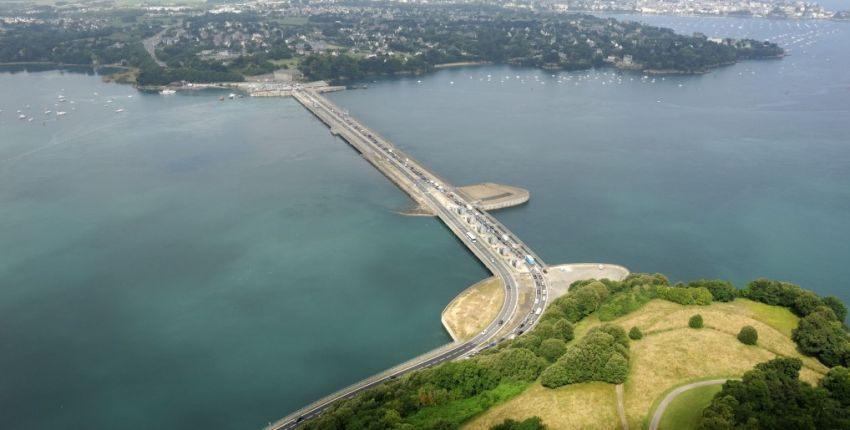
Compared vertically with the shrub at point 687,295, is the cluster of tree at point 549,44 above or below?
above

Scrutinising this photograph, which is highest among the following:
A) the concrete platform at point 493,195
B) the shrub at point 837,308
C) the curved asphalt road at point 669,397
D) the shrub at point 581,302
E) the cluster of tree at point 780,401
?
the cluster of tree at point 780,401

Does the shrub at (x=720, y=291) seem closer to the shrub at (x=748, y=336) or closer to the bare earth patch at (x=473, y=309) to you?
the shrub at (x=748, y=336)

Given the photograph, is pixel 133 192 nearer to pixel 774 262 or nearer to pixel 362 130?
pixel 362 130

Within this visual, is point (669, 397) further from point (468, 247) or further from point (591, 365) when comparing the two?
point (468, 247)

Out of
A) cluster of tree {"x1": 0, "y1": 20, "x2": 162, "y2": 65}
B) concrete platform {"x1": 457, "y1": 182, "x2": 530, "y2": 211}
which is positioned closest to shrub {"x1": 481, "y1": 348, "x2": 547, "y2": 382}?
concrete platform {"x1": 457, "y1": 182, "x2": 530, "y2": 211}

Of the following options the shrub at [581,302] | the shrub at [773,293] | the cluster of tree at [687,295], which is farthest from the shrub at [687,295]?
the shrub at [581,302]

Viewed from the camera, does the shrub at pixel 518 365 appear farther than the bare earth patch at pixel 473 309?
No

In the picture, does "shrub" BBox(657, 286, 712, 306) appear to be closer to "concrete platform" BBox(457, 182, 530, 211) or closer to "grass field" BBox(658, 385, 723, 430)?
"grass field" BBox(658, 385, 723, 430)

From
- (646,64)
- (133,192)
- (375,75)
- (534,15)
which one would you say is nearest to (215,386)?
(133,192)
